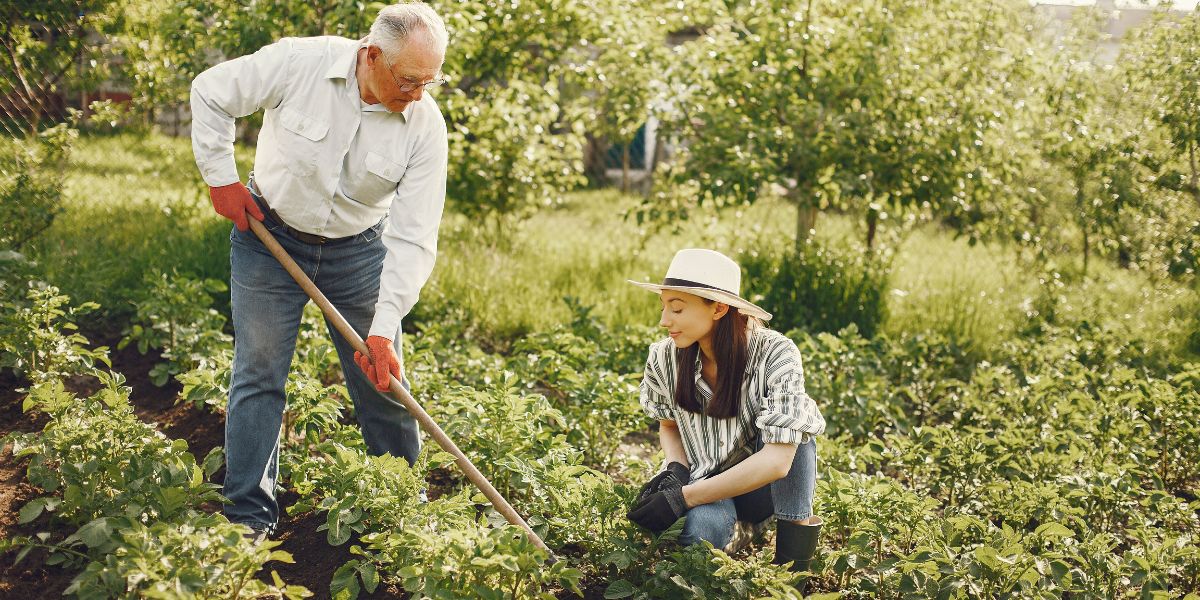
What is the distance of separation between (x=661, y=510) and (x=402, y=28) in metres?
1.57

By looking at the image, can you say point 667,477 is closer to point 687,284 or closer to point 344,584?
point 687,284

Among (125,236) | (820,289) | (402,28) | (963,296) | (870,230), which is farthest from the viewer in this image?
(870,230)

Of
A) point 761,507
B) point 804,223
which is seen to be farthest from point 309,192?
point 804,223

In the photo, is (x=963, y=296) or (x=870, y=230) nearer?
(x=963, y=296)

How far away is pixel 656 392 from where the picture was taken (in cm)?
339

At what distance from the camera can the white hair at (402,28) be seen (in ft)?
9.72

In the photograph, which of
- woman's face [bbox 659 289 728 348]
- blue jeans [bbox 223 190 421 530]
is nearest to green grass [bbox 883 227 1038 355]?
woman's face [bbox 659 289 728 348]

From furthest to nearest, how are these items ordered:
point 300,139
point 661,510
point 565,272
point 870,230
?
point 870,230 → point 565,272 → point 300,139 → point 661,510

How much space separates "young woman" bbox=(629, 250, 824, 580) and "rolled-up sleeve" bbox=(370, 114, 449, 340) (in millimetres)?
709

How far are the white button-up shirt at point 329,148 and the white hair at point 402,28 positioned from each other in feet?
0.69

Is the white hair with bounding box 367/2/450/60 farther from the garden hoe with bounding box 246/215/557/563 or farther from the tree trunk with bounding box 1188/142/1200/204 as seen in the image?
Answer: the tree trunk with bounding box 1188/142/1200/204

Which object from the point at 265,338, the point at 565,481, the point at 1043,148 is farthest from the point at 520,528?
the point at 1043,148

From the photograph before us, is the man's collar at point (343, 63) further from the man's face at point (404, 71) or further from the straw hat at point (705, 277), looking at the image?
the straw hat at point (705, 277)

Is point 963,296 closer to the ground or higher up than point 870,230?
closer to the ground
